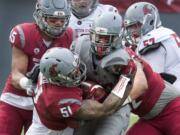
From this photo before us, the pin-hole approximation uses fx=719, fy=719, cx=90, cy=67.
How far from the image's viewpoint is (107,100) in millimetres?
4102

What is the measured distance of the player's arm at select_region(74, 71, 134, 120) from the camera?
4.05 metres

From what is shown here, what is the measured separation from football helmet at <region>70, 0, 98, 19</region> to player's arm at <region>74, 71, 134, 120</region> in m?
1.68

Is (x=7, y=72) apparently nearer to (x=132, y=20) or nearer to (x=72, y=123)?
(x=132, y=20)

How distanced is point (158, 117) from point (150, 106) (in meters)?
0.16

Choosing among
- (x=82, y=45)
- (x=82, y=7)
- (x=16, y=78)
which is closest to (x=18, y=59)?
(x=16, y=78)

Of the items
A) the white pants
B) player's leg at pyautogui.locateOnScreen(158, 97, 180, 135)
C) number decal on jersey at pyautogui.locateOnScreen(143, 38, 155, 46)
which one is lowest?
player's leg at pyautogui.locateOnScreen(158, 97, 180, 135)

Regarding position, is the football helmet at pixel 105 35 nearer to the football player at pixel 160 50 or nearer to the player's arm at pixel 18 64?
the player's arm at pixel 18 64

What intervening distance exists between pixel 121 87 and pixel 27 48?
2.84 ft

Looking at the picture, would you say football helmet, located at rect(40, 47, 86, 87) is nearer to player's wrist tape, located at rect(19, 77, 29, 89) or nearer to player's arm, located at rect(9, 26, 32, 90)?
player's wrist tape, located at rect(19, 77, 29, 89)

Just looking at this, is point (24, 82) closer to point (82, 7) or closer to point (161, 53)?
point (161, 53)

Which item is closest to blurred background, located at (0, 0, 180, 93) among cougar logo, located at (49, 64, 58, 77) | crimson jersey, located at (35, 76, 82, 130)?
crimson jersey, located at (35, 76, 82, 130)

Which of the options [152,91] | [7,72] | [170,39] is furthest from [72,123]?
[7,72]

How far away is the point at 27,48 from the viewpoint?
4.71 meters

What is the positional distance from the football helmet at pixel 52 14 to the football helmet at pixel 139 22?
2.45ft
